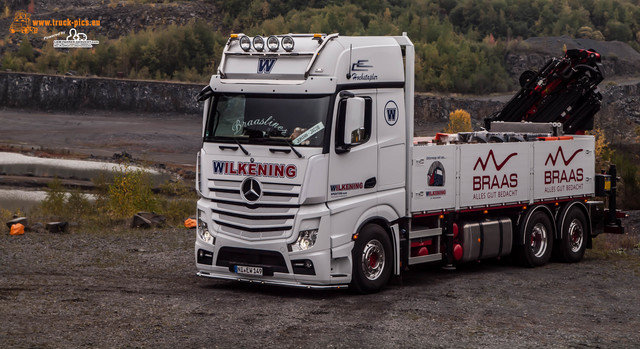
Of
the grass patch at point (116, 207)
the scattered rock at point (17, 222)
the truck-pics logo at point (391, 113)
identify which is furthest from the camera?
the grass patch at point (116, 207)

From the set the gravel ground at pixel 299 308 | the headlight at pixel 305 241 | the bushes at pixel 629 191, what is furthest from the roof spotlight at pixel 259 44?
the bushes at pixel 629 191

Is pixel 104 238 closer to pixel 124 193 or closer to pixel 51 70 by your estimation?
pixel 124 193

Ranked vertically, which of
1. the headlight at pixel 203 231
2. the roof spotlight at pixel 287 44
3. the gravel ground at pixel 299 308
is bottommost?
the gravel ground at pixel 299 308

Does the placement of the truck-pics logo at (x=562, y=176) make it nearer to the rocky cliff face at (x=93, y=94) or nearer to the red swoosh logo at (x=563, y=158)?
the red swoosh logo at (x=563, y=158)

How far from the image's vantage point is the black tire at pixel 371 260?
524 inches

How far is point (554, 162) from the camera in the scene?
17391 mm

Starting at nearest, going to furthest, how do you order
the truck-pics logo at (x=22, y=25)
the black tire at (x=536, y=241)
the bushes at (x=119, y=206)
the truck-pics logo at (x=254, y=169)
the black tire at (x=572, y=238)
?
the truck-pics logo at (x=254, y=169) < the black tire at (x=536, y=241) < the black tire at (x=572, y=238) < the bushes at (x=119, y=206) < the truck-pics logo at (x=22, y=25)

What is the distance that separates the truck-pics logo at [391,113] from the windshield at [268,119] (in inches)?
52.5

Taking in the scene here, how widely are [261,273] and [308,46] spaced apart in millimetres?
3396

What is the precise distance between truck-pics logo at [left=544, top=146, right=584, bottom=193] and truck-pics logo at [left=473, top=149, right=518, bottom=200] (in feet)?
3.55

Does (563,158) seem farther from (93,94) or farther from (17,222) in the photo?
(93,94)

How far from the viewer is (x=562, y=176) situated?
57.8 feet

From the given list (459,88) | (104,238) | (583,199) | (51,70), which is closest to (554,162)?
(583,199)

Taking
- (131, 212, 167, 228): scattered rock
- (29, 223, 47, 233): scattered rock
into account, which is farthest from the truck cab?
(131, 212, 167, 228): scattered rock
